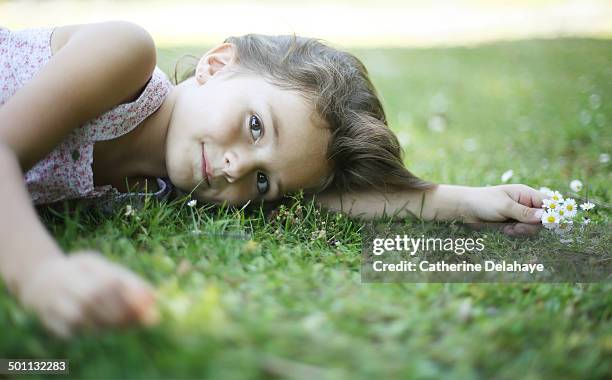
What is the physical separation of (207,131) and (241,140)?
0.46 feet

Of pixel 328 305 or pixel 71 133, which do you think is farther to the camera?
pixel 71 133

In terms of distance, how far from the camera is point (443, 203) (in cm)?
287

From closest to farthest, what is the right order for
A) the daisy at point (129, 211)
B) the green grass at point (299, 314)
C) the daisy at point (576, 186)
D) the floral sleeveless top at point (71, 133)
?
the green grass at point (299, 314) < the daisy at point (129, 211) < the floral sleeveless top at point (71, 133) < the daisy at point (576, 186)

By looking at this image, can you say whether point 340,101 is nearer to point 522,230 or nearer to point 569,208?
point 522,230

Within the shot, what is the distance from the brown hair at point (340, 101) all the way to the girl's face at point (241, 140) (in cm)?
9

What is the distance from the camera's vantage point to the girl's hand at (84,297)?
1.38 metres

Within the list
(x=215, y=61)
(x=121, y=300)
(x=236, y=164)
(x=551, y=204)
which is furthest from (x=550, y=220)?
(x=121, y=300)

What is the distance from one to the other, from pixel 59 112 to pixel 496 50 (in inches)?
332

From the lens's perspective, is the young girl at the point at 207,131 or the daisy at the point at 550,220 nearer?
the young girl at the point at 207,131

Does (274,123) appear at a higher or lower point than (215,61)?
lower

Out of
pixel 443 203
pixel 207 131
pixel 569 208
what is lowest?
pixel 443 203

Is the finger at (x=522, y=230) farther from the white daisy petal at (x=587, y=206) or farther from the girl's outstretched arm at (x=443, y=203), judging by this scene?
the white daisy petal at (x=587, y=206)

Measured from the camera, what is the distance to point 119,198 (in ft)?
8.18

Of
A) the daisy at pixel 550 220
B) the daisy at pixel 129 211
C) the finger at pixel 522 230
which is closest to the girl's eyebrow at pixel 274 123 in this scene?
the daisy at pixel 129 211
